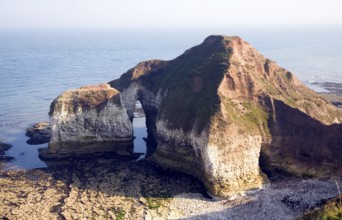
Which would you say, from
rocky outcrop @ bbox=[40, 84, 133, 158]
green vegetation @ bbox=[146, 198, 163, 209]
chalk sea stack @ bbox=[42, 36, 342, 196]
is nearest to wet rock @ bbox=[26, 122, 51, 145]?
rocky outcrop @ bbox=[40, 84, 133, 158]

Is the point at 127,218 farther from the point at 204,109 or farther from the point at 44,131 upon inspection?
the point at 44,131

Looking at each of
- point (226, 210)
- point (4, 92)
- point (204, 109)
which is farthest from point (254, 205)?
point (4, 92)

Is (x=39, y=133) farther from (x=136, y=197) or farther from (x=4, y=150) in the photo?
(x=136, y=197)

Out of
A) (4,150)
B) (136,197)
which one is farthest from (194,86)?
(4,150)

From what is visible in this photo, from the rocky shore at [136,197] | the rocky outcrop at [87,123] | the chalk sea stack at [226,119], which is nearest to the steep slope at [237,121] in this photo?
the chalk sea stack at [226,119]

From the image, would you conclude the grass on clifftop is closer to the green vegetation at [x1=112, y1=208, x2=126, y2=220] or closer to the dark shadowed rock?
the green vegetation at [x1=112, y1=208, x2=126, y2=220]

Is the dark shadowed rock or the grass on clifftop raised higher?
the grass on clifftop

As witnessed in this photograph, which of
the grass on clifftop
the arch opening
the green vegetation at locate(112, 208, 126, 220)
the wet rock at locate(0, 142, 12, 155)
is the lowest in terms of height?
the green vegetation at locate(112, 208, 126, 220)
